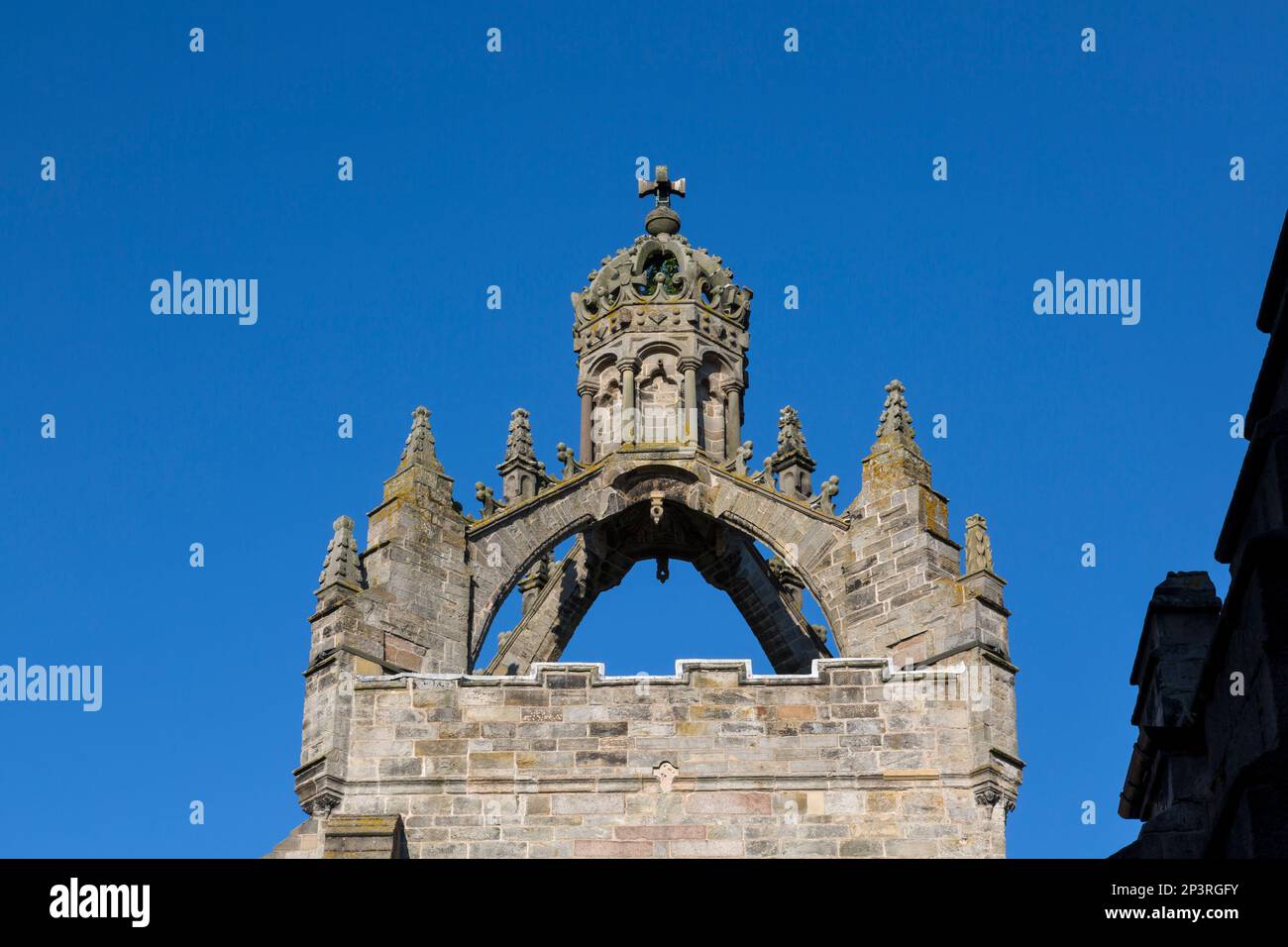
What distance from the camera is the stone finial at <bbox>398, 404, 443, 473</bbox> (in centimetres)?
4088

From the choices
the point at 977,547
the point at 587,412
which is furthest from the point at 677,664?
the point at 587,412

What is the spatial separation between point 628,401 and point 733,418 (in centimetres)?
185

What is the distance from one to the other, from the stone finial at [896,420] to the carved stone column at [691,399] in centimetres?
313

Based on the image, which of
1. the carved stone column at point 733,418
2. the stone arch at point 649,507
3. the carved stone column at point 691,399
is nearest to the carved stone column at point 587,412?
the stone arch at point 649,507

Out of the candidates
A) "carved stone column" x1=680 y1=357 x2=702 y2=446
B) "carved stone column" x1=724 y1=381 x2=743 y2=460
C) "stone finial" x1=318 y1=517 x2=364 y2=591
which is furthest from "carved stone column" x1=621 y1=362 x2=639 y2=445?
"stone finial" x1=318 y1=517 x2=364 y2=591

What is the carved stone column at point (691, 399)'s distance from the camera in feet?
141

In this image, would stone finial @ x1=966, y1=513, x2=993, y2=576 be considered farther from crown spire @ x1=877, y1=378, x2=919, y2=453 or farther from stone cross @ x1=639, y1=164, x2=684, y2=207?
stone cross @ x1=639, y1=164, x2=684, y2=207

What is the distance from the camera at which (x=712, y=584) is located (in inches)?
1732

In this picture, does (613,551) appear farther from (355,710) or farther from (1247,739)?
(1247,739)

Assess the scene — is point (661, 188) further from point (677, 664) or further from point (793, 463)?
point (677, 664)

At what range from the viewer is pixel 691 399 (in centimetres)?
4341

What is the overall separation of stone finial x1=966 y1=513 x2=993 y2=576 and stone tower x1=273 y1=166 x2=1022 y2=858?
0.14ft
